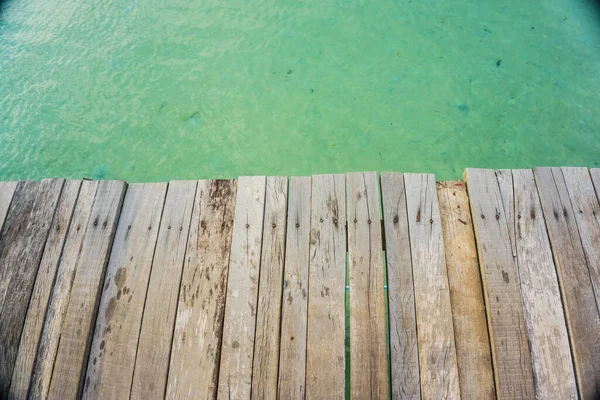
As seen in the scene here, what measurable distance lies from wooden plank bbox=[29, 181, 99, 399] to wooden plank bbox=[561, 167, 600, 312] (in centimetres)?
250

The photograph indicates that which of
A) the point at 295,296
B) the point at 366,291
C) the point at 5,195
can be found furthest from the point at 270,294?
the point at 5,195

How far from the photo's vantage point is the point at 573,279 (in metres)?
1.74

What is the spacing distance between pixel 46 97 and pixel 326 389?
137 inches

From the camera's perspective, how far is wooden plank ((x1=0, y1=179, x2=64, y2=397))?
1741mm

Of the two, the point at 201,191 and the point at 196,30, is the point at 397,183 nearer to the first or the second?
the point at 201,191

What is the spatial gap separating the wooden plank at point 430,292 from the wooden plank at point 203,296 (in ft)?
3.04

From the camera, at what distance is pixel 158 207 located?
6.70ft

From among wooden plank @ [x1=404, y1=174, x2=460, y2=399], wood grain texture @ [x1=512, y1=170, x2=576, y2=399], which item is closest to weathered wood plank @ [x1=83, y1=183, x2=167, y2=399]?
wooden plank @ [x1=404, y1=174, x2=460, y2=399]

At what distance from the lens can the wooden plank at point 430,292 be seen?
5.23 ft

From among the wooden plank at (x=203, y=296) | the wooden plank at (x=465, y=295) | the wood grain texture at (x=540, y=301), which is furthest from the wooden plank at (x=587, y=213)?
the wooden plank at (x=203, y=296)

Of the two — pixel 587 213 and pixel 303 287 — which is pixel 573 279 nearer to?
pixel 587 213

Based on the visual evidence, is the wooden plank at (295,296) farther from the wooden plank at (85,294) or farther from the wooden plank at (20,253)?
the wooden plank at (20,253)

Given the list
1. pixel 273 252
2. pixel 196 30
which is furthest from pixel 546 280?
pixel 196 30

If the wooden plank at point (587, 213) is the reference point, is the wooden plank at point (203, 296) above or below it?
below
